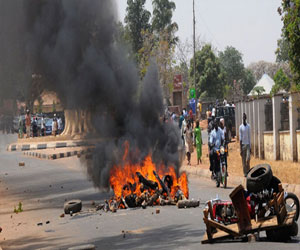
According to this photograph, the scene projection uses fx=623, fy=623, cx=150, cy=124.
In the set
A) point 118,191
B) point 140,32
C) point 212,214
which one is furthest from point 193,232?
point 140,32

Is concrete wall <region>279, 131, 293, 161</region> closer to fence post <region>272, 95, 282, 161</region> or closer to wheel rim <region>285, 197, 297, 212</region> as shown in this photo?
fence post <region>272, 95, 282, 161</region>

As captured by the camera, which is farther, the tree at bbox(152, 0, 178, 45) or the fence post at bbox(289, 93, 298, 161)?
the tree at bbox(152, 0, 178, 45)

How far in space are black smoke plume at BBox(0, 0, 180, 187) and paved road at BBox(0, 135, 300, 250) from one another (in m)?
1.67

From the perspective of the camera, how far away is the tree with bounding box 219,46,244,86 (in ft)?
305

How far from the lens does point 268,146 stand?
23625 mm

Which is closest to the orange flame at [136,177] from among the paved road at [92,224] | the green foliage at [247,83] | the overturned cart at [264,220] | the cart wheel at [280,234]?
the paved road at [92,224]

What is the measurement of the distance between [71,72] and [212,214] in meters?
8.71

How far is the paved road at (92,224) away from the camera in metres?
9.07

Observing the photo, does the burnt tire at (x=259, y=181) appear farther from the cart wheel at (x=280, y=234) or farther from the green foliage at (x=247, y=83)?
the green foliage at (x=247, y=83)

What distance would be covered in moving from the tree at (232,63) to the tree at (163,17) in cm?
2869

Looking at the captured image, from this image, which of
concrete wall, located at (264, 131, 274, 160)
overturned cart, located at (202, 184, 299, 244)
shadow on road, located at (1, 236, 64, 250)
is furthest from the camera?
concrete wall, located at (264, 131, 274, 160)

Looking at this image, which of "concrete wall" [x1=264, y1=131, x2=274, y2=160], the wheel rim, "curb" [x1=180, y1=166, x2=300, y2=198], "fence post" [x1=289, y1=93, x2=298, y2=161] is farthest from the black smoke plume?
"concrete wall" [x1=264, y1=131, x2=274, y2=160]

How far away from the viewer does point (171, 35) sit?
64938 mm

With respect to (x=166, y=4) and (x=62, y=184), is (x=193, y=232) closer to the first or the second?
(x=62, y=184)
